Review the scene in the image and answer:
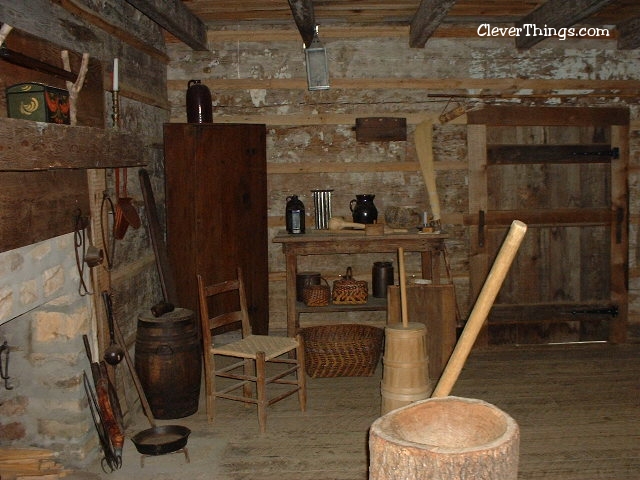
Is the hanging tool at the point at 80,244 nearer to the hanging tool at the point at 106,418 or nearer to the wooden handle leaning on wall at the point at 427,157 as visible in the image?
the hanging tool at the point at 106,418

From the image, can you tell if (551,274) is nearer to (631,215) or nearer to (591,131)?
(631,215)

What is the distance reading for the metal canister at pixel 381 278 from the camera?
16.9 ft

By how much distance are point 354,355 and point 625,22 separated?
324cm

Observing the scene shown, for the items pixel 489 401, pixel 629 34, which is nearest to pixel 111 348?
pixel 489 401

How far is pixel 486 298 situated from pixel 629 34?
168 inches

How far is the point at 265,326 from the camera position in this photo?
16.6 ft

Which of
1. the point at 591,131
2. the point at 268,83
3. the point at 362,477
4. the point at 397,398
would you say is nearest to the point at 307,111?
the point at 268,83

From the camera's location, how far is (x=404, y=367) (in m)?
3.55

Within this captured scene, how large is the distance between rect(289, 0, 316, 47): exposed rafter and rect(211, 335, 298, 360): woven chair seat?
196 cm

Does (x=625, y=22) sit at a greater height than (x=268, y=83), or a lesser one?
greater

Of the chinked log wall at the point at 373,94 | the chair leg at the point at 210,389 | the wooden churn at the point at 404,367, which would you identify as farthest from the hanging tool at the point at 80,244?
the chinked log wall at the point at 373,94

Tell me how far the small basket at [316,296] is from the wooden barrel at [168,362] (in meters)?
1.13

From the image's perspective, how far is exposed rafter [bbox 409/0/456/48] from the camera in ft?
13.5

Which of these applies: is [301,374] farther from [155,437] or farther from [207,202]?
[207,202]
